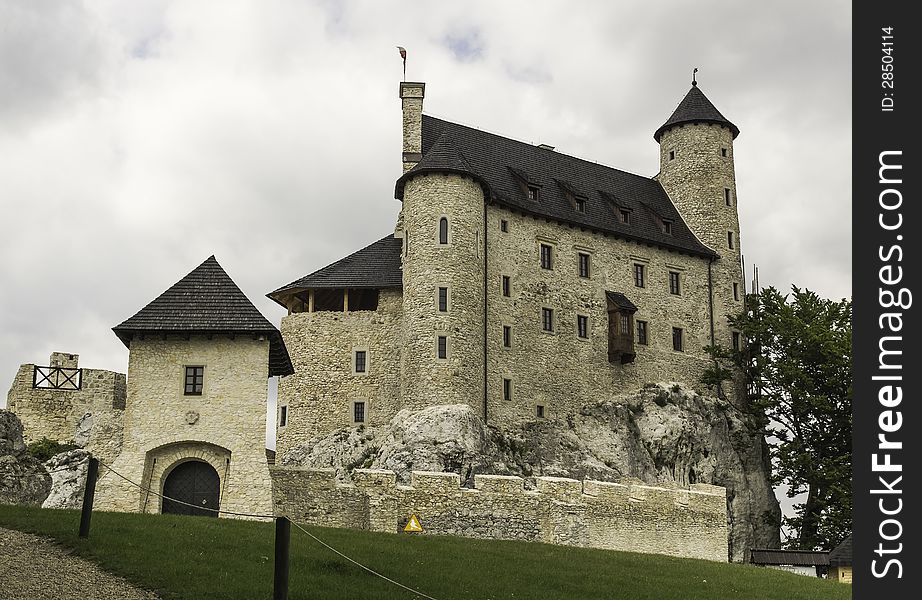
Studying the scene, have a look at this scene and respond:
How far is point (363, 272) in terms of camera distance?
163 feet

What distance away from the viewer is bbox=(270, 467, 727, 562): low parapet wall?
33562 mm

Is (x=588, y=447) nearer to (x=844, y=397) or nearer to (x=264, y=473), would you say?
(x=844, y=397)

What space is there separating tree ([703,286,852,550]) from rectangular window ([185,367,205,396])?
91.1ft

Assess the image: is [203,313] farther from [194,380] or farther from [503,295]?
[503,295]

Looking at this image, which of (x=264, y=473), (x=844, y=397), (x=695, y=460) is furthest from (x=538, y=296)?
(x=264, y=473)

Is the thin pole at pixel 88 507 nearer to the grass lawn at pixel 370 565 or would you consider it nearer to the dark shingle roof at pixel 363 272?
the grass lawn at pixel 370 565

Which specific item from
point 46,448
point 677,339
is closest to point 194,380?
point 46,448

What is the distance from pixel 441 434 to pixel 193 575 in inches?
920

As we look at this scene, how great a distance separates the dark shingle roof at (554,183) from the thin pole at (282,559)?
32.1 metres

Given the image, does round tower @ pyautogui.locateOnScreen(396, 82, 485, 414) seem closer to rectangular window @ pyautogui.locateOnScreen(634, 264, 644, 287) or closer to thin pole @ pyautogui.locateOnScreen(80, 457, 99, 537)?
rectangular window @ pyautogui.locateOnScreen(634, 264, 644, 287)

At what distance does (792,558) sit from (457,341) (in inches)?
601

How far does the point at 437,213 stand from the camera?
153 feet

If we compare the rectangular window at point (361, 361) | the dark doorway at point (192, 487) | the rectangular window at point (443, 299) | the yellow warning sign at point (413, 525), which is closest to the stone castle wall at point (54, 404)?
the rectangular window at point (361, 361)

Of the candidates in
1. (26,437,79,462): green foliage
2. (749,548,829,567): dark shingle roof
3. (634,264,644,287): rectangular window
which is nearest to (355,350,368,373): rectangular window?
(26,437,79,462): green foliage
